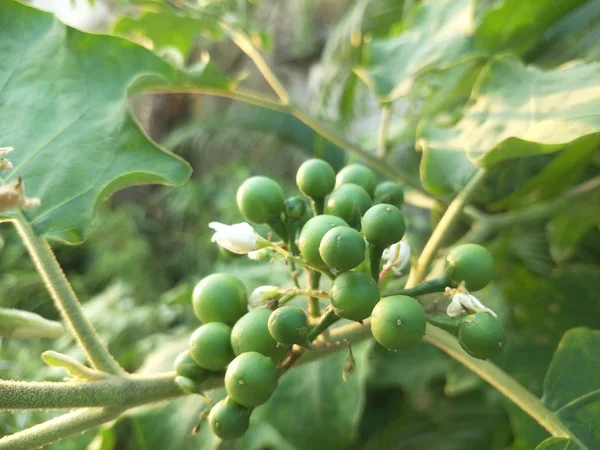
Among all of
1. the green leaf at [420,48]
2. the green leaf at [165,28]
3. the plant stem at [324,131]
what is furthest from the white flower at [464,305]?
the green leaf at [165,28]

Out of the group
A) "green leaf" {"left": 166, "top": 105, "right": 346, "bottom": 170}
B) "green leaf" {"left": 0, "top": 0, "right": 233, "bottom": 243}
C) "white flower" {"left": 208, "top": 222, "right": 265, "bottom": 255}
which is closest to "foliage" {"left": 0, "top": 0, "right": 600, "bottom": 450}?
"green leaf" {"left": 0, "top": 0, "right": 233, "bottom": 243}

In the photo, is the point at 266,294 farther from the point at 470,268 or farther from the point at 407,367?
the point at 407,367

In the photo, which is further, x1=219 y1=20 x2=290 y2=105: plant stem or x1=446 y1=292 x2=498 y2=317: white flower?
x1=219 y1=20 x2=290 y2=105: plant stem

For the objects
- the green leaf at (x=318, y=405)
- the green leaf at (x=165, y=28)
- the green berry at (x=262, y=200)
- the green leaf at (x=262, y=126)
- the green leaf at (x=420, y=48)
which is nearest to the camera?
the green berry at (x=262, y=200)

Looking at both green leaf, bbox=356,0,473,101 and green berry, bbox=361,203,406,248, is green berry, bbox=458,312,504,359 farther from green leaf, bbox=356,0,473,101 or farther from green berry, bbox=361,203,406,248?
green leaf, bbox=356,0,473,101

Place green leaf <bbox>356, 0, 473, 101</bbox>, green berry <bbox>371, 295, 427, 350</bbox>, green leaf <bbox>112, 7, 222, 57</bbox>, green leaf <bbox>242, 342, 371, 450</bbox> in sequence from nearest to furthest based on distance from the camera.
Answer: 1. green berry <bbox>371, 295, 427, 350</bbox>
2. green leaf <bbox>242, 342, 371, 450</bbox>
3. green leaf <bbox>356, 0, 473, 101</bbox>
4. green leaf <bbox>112, 7, 222, 57</bbox>

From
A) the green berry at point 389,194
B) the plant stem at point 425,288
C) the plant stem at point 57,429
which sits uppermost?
the green berry at point 389,194

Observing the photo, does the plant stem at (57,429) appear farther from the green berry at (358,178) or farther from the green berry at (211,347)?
the green berry at (358,178)

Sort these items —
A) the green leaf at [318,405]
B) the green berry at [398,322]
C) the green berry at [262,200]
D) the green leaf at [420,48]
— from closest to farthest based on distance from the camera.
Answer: the green berry at [398,322]
the green berry at [262,200]
the green leaf at [318,405]
the green leaf at [420,48]
